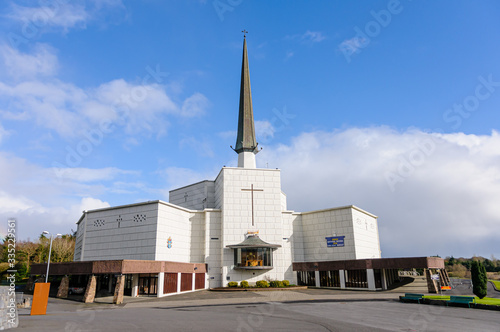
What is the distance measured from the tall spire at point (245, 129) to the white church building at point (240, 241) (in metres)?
6.56

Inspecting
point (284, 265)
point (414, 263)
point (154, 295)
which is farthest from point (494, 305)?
point (154, 295)

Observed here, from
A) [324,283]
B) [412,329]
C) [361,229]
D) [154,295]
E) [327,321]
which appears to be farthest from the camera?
[361,229]

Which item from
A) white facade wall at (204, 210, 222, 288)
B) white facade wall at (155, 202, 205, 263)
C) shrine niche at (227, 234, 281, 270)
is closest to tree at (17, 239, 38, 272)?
white facade wall at (155, 202, 205, 263)

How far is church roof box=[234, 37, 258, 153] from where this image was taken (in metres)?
56.0

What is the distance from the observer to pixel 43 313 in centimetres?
2084

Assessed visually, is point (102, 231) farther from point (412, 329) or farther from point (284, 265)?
point (412, 329)

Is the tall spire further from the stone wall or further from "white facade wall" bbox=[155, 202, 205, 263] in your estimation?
the stone wall

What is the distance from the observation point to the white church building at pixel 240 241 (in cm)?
4150

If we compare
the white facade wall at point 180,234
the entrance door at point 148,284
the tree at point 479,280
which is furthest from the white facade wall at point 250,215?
the tree at point 479,280

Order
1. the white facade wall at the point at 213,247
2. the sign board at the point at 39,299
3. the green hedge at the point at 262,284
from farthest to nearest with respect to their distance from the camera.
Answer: the white facade wall at the point at 213,247 < the green hedge at the point at 262,284 < the sign board at the point at 39,299

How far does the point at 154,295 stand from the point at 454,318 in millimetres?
30239

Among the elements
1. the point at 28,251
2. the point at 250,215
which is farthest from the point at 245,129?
the point at 28,251

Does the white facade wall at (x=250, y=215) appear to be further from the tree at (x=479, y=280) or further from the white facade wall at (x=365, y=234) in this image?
the tree at (x=479, y=280)

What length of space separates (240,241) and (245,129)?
2020cm
